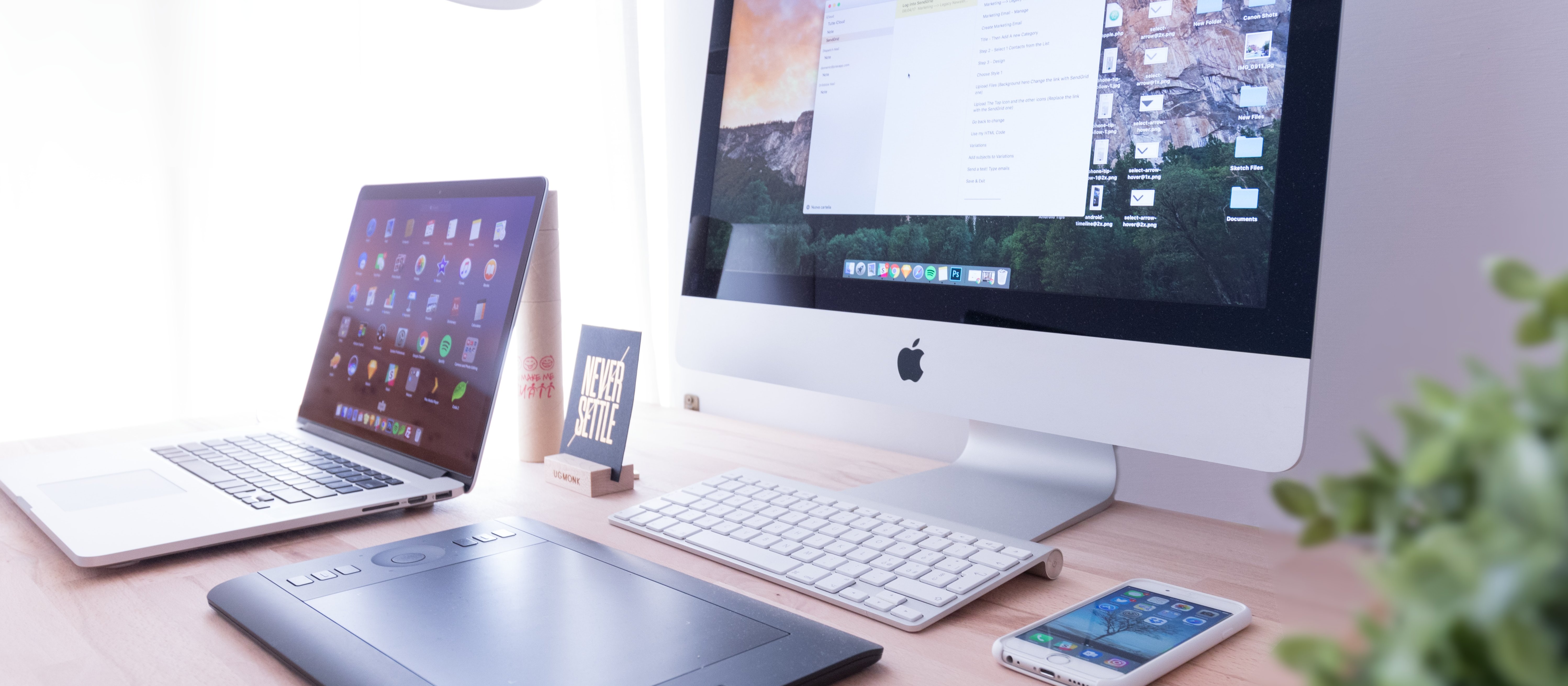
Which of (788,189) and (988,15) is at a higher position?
(988,15)

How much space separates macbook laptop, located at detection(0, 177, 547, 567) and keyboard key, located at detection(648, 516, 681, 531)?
0.21m

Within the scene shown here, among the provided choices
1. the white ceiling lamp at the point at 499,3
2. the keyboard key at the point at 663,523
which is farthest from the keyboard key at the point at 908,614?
the white ceiling lamp at the point at 499,3

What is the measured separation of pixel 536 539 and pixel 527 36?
4.13 ft

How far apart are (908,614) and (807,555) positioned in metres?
0.11

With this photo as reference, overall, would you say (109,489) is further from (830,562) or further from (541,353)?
(830,562)

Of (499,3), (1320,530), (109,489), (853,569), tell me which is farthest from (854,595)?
(499,3)

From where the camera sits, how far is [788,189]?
95 cm

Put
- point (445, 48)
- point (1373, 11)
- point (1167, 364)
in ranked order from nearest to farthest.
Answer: point (1167, 364) → point (1373, 11) → point (445, 48)

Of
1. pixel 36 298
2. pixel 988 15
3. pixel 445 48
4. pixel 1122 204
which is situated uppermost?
pixel 445 48

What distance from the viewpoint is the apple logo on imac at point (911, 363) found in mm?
832

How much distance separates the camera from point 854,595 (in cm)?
60

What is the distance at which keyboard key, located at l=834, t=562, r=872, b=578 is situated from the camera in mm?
633

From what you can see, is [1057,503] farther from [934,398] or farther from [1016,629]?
[1016,629]

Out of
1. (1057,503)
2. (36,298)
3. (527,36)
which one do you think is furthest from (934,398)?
(36,298)
